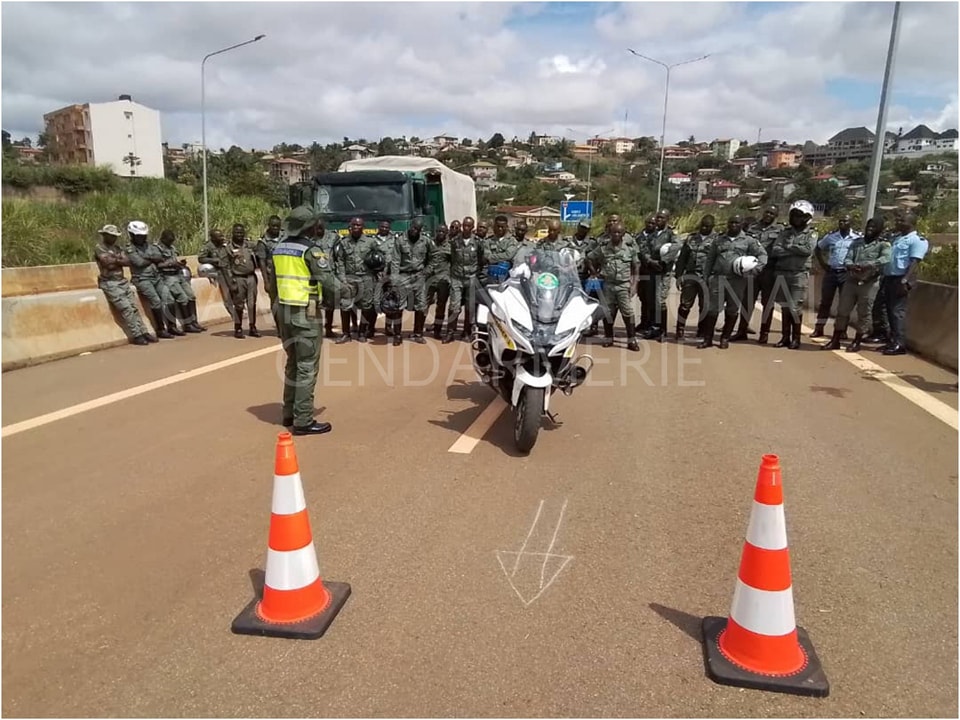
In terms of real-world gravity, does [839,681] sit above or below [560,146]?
below

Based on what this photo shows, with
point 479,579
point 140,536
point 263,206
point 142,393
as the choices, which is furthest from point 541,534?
point 263,206

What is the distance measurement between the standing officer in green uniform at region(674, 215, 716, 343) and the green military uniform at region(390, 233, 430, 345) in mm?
3843

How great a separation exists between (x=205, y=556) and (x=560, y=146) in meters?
139

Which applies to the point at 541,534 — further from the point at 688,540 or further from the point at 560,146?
the point at 560,146

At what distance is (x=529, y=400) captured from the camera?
16.5ft

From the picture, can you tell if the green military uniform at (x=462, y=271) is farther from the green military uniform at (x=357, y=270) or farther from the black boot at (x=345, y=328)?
the black boot at (x=345, y=328)

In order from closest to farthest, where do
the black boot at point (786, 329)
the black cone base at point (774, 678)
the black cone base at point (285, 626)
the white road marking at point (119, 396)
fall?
the black cone base at point (774, 678)
the black cone base at point (285, 626)
the white road marking at point (119, 396)
the black boot at point (786, 329)

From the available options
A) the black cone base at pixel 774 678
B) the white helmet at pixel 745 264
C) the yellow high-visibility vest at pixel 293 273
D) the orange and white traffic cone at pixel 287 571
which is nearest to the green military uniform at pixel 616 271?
the white helmet at pixel 745 264

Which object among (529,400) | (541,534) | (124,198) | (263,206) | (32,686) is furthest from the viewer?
(263,206)

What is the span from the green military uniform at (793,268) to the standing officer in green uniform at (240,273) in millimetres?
7822

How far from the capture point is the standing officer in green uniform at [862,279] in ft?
29.5

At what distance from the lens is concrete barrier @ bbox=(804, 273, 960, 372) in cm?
829

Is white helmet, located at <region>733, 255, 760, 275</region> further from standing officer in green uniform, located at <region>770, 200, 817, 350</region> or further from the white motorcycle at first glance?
the white motorcycle

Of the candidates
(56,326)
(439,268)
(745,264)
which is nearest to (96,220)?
(56,326)
